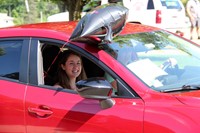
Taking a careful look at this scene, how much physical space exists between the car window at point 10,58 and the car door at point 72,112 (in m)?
0.18

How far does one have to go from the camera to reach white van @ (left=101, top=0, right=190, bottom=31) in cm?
1421

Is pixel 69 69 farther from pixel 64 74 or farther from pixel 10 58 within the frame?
pixel 10 58

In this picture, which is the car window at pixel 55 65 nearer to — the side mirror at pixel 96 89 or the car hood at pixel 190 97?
the side mirror at pixel 96 89

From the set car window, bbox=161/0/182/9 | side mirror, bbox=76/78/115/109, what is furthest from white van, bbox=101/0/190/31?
side mirror, bbox=76/78/115/109

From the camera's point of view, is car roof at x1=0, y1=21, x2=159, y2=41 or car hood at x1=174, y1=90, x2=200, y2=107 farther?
car roof at x1=0, y1=21, x2=159, y2=41

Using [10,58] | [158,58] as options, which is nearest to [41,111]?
[10,58]

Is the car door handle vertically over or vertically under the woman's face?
under

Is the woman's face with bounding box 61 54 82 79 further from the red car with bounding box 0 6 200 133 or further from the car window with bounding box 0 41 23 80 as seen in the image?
the car window with bounding box 0 41 23 80

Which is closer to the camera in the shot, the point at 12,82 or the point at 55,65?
the point at 12,82

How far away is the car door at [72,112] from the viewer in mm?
2920

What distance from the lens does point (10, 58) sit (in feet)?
12.1

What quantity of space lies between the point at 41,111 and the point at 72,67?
60cm

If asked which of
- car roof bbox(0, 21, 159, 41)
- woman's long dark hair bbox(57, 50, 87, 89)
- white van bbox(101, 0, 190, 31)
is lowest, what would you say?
white van bbox(101, 0, 190, 31)

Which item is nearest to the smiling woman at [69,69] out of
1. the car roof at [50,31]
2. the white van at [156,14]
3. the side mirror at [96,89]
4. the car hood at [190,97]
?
the car roof at [50,31]
